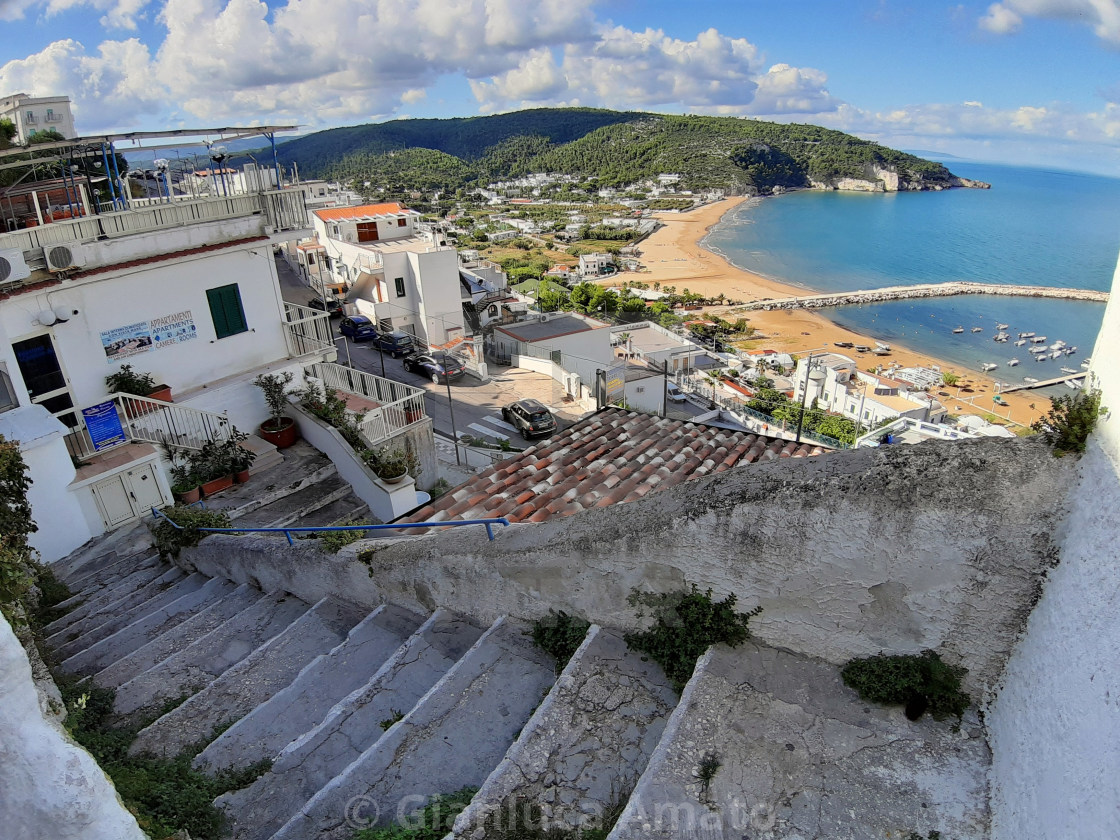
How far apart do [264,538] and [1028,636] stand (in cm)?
837

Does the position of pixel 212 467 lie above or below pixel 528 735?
below

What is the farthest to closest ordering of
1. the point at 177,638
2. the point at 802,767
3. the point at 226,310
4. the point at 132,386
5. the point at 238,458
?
1. the point at 226,310
2. the point at 238,458
3. the point at 132,386
4. the point at 177,638
5. the point at 802,767

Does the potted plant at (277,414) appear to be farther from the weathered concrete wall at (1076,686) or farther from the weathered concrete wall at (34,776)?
the weathered concrete wall at (1076,686)

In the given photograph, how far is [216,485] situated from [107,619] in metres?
3.58

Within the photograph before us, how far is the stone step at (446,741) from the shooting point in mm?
4410

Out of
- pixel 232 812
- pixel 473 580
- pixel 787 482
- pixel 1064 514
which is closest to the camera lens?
pixel 1064 514

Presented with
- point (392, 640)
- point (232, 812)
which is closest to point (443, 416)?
point (392, 640)

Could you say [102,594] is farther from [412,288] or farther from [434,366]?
[412,288]

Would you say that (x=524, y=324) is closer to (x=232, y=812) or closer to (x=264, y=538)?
(x=264, y=538)

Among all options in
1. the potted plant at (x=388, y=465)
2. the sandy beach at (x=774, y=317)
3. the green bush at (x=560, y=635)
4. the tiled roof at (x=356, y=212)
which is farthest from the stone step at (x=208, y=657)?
the tiled roof at (x=356, y=212)

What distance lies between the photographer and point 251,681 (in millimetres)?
6551

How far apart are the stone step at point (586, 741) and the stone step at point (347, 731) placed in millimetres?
1410

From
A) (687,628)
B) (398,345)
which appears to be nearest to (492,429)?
(398,345)

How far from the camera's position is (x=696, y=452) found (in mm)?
9414
